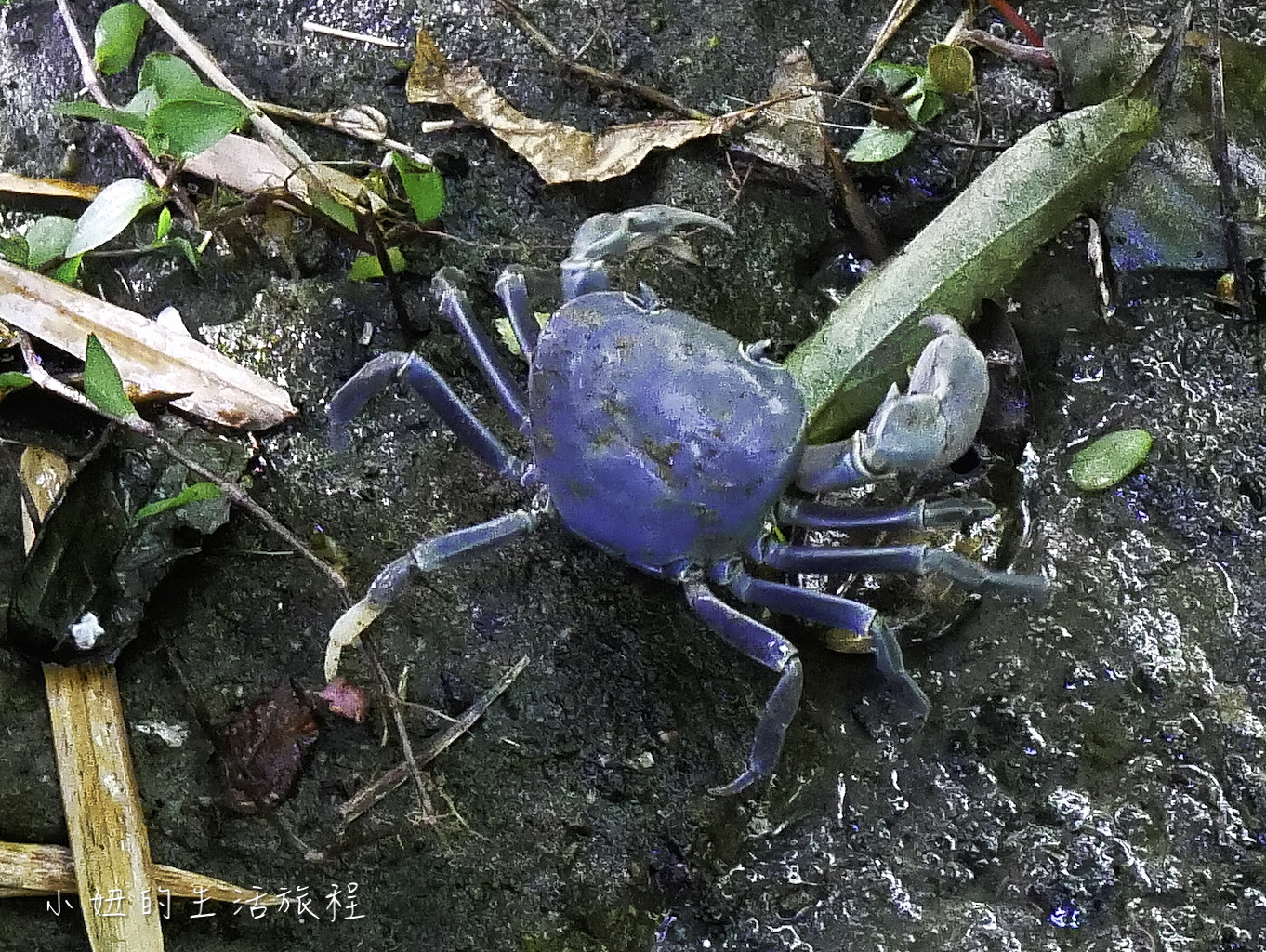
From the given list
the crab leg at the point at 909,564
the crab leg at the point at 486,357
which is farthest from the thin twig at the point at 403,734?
the crab leg at the point at 909,564

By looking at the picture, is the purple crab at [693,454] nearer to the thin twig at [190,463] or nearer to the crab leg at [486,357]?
the crab leg at [486,357]

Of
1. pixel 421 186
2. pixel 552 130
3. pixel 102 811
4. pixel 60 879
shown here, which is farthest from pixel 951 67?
pixel 60 879

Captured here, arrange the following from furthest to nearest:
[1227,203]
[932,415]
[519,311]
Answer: [1227,203] → [519,311] → [932,415]

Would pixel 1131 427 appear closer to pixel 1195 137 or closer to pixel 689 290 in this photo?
pixel 1195 137

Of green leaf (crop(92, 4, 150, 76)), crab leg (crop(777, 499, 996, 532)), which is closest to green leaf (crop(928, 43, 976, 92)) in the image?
crab leg (crop(777, 499, 996, 532))

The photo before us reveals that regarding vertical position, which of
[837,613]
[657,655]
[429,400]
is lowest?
[657,655]

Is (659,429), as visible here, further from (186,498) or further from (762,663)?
(186,498)
